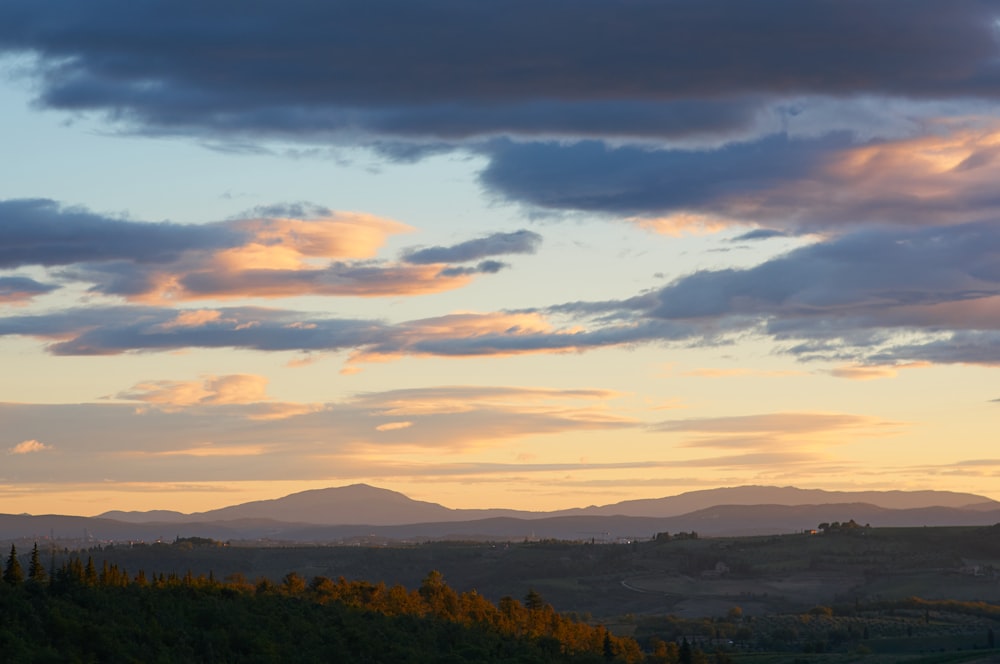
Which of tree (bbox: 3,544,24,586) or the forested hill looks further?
tree (bbox: 3,544,24,586)

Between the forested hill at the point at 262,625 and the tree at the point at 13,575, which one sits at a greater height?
the tree at the point at 13,575

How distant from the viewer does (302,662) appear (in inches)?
4257

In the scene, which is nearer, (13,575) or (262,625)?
(13,575)

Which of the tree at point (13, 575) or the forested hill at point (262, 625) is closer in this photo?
the forested hill at point (262, 625)

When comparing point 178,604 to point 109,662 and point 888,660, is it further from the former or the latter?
point 888,660

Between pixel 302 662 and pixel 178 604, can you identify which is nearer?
pixel 302 662

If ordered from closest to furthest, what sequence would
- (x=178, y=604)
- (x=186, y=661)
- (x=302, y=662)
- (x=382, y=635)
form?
(x=186, y=661) < (x=302, y=662) < (x=178, y=604) < (x=382, y=635)

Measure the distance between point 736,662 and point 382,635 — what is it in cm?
7668

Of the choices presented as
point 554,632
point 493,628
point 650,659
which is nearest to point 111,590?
point 493,628

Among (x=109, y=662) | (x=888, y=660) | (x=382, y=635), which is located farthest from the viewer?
(x=888, y=660)

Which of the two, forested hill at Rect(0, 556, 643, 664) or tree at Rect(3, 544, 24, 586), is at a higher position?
tree at Rect(3, 544, 24, 586)

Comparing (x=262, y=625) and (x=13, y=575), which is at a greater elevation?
(x=13, y=575)

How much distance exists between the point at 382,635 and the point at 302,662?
22135mm

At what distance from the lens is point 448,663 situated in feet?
400
